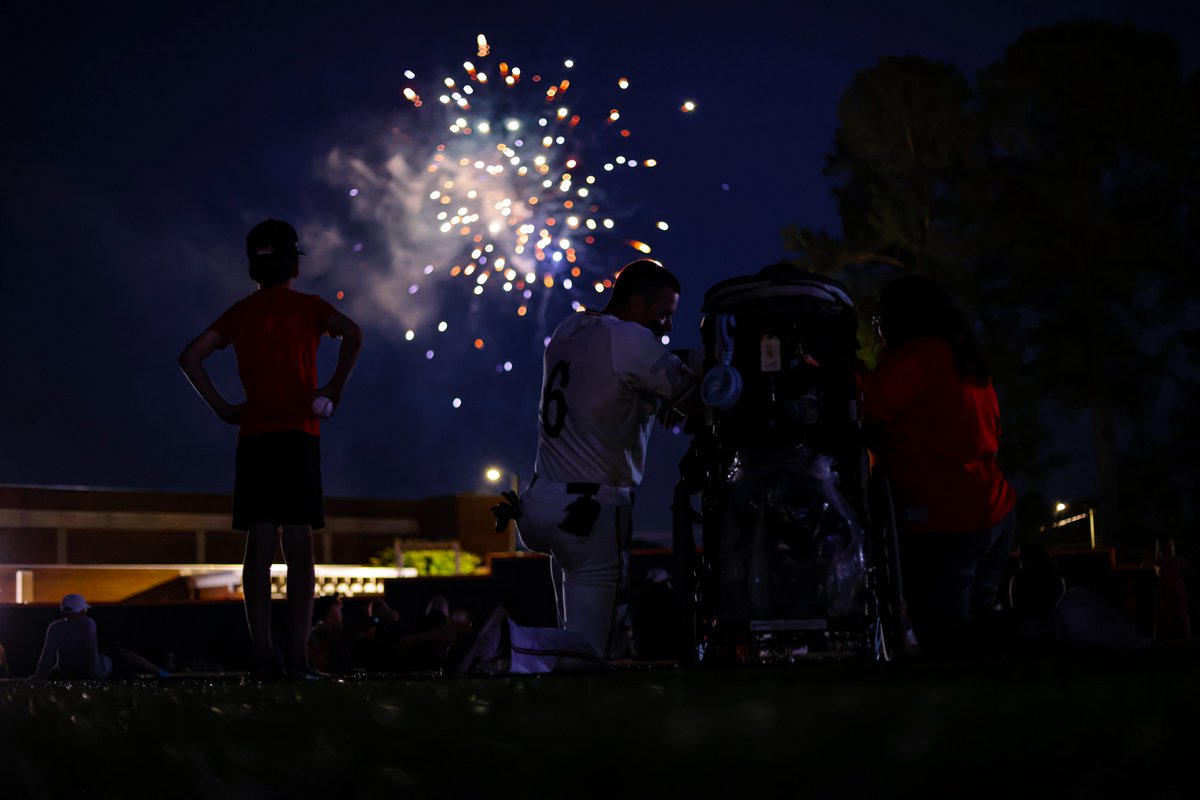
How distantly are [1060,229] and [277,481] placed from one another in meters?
26.6

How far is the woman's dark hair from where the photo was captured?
4406 mm

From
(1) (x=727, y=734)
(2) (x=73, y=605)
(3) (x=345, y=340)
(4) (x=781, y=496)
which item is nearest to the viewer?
(1) (x=727, y=734)

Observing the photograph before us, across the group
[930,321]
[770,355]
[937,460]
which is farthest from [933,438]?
[770,355]

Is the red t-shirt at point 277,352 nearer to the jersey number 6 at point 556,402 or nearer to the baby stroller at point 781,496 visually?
the jersey number 6 at point 556,402

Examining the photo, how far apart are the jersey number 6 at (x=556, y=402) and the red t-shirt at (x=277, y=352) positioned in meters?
0.79

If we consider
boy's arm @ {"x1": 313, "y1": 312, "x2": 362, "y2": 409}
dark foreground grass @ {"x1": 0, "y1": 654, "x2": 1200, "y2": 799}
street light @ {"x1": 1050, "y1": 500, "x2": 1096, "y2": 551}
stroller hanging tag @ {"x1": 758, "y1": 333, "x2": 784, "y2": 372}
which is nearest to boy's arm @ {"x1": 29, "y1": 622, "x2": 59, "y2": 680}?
boy's arm @ {"x1": 313, "y1": 312, "x2": 362, "y2": 409}

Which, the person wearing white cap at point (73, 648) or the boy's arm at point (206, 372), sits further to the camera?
the person wearing white cap at point (73, 648)

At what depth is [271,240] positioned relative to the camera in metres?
4.50

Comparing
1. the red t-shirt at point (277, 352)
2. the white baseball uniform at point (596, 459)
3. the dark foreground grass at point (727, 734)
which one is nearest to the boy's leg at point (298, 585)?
the red t-shirt at point (277, 352)

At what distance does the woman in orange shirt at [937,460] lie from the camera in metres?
4.27

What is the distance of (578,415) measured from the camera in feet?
14.7

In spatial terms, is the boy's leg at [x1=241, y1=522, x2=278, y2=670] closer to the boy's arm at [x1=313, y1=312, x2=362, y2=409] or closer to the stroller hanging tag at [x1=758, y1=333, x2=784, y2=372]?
the boy's arm at [x1=313, y1=312, x2=362, y2=409]

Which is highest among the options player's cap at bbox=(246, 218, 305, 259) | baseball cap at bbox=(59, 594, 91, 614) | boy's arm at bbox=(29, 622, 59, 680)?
player's cap at bbox=(246, 218, 305, 259)

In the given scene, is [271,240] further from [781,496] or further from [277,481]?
[781,496]
